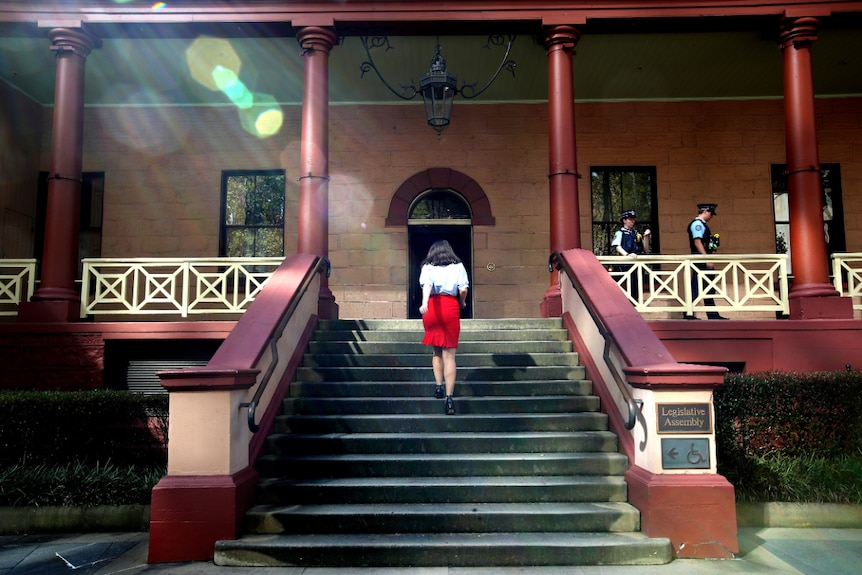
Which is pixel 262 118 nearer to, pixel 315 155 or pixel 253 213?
pixel 253 213

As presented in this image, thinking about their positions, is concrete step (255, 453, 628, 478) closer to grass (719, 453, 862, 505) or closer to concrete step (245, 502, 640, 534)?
concrete step (245, 502, 640, 534)

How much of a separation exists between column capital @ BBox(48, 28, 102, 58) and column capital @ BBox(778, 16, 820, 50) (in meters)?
10.2

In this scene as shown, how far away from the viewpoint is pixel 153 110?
12.2 metres

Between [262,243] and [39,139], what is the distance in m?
4.80

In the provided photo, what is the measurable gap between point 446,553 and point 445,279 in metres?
2.70

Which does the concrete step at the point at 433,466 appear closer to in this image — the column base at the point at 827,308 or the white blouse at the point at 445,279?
the white blouse at the point at 445,279

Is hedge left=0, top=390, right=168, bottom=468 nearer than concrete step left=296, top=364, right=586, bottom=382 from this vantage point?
Yes

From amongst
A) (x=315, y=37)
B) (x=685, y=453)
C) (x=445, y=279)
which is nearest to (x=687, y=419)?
(x=685, y=453)

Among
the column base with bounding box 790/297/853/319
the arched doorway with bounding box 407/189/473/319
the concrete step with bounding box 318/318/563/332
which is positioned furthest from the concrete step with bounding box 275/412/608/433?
the arched doorway with bounding box 407/189/473/319

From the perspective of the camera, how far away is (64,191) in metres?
8.88

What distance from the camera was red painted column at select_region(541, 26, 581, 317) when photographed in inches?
345

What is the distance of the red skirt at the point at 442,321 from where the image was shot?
6.14m

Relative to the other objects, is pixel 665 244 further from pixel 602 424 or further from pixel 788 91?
pixel 602 424

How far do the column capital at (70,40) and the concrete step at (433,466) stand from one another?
725 centimetres
